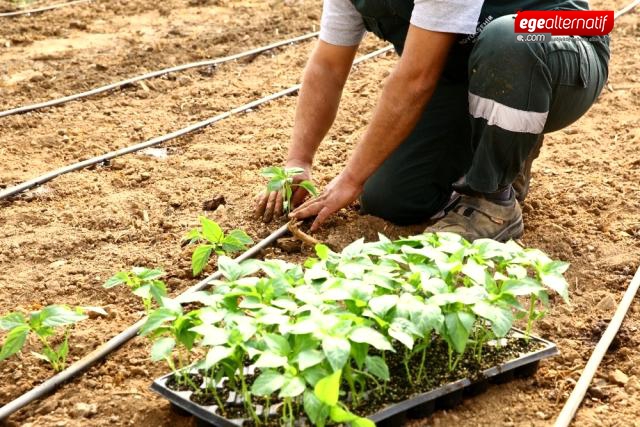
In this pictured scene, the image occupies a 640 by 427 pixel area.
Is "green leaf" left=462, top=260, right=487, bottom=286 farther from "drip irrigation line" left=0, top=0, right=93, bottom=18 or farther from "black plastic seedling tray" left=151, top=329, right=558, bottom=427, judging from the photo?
"drip irrigation line" left=0, top=0, right=93, bottom=18

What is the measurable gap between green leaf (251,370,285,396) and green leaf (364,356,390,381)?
229 mm

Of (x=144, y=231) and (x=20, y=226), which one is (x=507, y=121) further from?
(x=20, y=226)

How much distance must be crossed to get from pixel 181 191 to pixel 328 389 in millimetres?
2097

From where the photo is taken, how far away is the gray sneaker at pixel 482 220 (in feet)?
10.6

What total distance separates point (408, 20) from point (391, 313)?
4.70 feet

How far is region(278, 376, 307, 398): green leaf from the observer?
6.22 feet

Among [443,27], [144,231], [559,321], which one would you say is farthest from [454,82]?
[144,231]

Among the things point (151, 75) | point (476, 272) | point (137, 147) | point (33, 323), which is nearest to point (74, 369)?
point (33, 323)

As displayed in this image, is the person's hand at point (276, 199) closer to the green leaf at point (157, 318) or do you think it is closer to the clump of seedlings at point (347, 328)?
the clump of seedlings at point (347, 328)

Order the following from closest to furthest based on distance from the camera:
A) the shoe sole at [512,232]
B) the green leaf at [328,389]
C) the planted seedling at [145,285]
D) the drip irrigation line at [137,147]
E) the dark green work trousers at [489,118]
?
the green leaf at [328,389] → the planted seedling at [145,285] → the dark green work trousers at [489,118] → the shoe sole at [512,232] → the drip irrigation line at [137,147]

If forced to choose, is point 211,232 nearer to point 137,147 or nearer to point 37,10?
point 137,147

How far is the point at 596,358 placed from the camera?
2555 mm

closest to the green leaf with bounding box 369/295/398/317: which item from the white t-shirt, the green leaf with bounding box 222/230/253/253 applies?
the green leaf with bounding box 222/230/253/253

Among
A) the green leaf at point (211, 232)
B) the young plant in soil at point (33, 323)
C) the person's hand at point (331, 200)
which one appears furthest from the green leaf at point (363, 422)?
the person's hand at point (331, 200)
